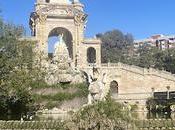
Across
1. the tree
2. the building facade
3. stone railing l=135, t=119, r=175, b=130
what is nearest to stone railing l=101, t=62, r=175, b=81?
the tree

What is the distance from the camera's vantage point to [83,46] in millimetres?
59375

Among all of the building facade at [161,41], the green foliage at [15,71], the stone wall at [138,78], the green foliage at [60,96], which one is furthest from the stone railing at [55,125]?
the building facade at [161,41]

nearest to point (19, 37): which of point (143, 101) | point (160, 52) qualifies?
point (143, 101)

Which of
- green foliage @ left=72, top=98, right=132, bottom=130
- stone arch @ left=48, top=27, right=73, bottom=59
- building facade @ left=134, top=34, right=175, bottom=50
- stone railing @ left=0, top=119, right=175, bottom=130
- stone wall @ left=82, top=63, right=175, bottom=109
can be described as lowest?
stone railing @ left=0, top=119, right=175, bottom=130

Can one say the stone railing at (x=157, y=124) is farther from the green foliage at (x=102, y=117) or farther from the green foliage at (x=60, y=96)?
the green foliage at (x=60, y=96)

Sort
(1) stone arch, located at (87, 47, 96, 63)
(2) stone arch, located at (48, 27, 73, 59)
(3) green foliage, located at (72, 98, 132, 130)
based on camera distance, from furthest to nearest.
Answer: (1) stone arch, located at (87, 47, 96, 63), (2) stone arch, located at (48, 27, 73, 59), (3) green foliage, located at (72, 98, 132, 130)

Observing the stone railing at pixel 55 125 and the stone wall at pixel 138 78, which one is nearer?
the stone railing at pixel 55 125

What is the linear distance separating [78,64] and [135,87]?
682 cm

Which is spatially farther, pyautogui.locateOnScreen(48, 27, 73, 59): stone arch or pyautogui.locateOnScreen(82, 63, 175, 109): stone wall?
pyautogui.locateOnScreen(48, 27, 73, 59): stone arch

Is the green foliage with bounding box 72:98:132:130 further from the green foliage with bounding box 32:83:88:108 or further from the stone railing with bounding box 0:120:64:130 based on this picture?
the green foliage with bounding box 32:83:88:108

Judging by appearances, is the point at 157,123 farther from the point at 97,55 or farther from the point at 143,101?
the point at 97,55

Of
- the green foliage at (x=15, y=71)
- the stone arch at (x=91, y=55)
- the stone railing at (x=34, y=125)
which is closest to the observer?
the stone railing at (x=34, y=125)

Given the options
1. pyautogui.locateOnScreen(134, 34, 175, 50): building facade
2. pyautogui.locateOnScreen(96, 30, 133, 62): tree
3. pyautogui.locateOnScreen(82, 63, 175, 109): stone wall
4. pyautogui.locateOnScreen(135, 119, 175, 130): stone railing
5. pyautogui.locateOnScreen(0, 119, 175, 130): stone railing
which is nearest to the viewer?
pyautogui.locateOnScreen(0, 119, 175, 130): stone railing

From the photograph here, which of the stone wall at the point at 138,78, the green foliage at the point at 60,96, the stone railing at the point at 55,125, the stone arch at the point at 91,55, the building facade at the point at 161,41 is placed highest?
the building facade at the point at 161,41
